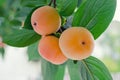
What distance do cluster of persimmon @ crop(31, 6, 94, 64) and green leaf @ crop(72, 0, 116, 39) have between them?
0.18 feet

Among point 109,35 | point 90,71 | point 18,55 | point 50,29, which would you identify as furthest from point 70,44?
point 109,35

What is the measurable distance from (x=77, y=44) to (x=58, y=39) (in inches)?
2.0

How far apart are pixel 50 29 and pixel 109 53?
1.04 meters

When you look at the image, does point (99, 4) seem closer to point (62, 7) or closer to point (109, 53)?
point (62, 7)

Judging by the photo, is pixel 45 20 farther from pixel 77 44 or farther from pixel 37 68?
pixel 37 68

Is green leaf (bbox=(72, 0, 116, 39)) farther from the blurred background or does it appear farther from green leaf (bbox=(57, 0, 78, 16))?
the blurred background

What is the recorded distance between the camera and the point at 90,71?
50 cm

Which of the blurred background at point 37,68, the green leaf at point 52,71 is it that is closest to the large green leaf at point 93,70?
the green leaf at point 52,71

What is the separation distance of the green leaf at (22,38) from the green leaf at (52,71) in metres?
0.08

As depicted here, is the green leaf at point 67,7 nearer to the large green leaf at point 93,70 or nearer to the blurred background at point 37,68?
the large green leaf at point 93,70

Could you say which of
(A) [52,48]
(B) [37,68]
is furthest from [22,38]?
(B) [37,68]

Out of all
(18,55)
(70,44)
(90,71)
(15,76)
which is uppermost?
(70,44)

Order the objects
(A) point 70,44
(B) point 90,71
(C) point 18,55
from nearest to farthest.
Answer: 1. (A) point 70,44
2. (B) point 90,71
3. (C) point 18,55

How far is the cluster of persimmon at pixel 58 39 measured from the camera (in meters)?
0.35
